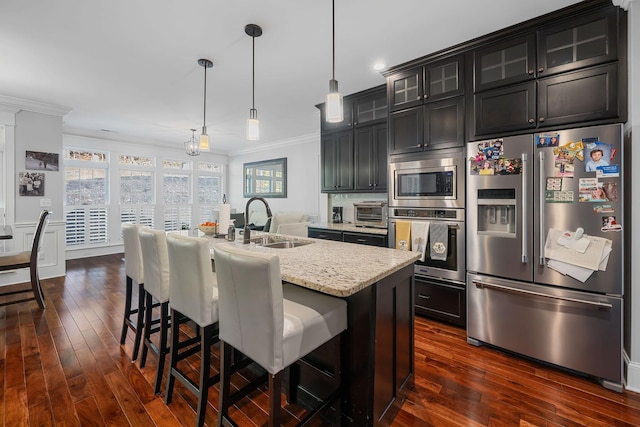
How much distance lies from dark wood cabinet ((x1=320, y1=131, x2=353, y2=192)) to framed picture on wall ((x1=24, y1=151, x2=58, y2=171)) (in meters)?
→ 4.25

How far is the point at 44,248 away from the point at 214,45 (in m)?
4.37

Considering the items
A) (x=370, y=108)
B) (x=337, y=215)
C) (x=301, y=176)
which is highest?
(x=370, y=108)

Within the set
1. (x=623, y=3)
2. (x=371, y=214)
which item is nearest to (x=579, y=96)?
(x=623, y=3)

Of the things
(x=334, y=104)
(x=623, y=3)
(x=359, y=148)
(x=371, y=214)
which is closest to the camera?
(x=334, y=104)

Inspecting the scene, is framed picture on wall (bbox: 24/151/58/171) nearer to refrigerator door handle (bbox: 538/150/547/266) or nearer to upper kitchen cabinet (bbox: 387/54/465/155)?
upper kitchen cabinet (bbox: 387/54/465/155)

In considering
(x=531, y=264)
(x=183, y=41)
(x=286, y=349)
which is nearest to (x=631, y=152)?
(x=531, y=264)

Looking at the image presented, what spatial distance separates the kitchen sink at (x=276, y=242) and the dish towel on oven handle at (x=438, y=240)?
1273mm

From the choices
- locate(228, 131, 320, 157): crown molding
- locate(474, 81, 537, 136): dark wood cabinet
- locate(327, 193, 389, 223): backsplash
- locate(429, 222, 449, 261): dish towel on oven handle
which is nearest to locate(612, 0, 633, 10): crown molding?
locate(474, 81, 537, 136): dark wood cabinet

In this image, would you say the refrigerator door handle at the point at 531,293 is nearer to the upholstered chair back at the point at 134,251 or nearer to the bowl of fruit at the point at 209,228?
the bowl of fruit at the point at 209,228

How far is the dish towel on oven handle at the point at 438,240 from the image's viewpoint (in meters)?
2.75

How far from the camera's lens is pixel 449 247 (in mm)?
2746

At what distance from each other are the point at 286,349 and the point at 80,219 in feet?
22.2

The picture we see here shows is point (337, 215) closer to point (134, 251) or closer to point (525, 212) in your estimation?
point (525, 212)

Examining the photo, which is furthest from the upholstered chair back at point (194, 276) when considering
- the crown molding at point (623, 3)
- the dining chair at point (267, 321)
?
the crown molding at point (623, 3)
